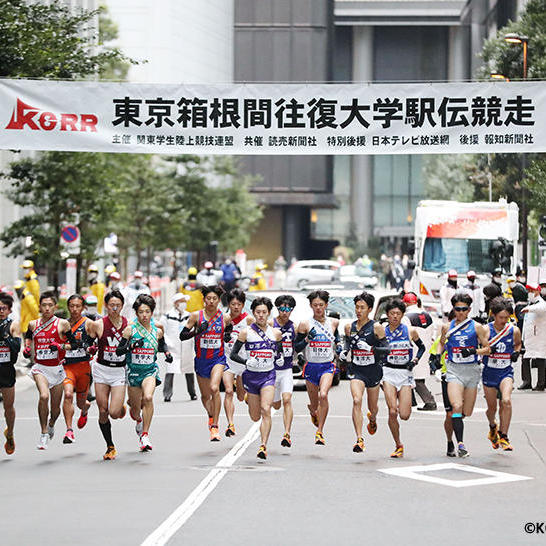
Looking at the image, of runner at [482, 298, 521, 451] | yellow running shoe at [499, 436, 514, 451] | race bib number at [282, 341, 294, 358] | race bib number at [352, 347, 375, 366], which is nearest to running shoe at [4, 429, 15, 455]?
race bib number at [282, 341, 294, 358]

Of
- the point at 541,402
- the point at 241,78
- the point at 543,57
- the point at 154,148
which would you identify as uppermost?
the point at 241,78

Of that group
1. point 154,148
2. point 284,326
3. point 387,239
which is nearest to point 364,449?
point 284,326

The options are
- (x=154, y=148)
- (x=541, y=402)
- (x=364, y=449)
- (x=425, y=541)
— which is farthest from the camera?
(x=541, y=402)

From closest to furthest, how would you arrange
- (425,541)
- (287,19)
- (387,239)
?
(425,541)
(287,19)
(387,239)

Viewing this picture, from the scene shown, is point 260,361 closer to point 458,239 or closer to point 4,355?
point 4,355

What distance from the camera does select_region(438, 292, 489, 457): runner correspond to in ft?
47.9

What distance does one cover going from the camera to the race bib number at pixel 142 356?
14.5 metres

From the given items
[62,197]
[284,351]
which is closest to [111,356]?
[284,351]

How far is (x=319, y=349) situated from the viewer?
49.8 feet

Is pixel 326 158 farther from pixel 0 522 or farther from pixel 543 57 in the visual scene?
pixel 0 522

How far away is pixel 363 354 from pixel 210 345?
1905 millimetres

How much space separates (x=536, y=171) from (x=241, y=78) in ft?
232

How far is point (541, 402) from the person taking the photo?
2116cm

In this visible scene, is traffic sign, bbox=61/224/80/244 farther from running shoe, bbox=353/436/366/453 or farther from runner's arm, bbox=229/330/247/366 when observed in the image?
running shoe, bbox=353/436/366/453
